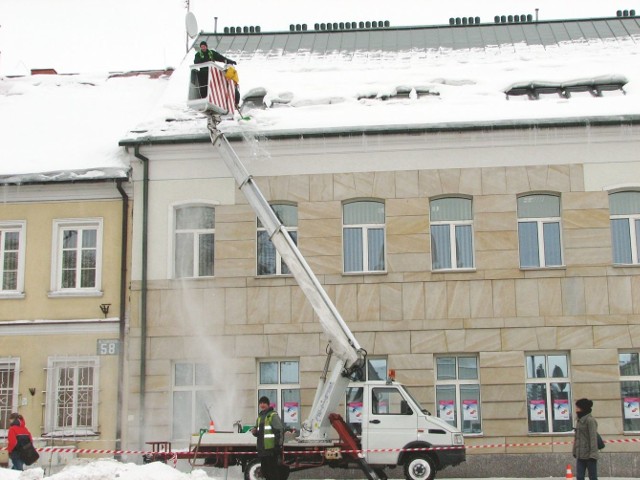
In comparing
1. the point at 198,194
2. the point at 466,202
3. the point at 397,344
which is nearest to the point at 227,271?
the point at 198,194

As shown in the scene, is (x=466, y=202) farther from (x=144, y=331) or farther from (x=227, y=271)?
(x=144, y=331)

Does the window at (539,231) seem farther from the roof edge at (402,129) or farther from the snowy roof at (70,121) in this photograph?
the snowy roof at (70,121)

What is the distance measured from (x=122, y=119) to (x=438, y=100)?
324 inches

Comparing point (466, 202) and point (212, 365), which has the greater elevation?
point (466, 202)

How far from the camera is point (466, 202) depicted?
2011 cm

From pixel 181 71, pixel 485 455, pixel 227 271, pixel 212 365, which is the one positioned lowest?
pixel 485 455

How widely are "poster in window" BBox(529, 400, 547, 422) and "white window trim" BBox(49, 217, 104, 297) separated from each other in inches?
389

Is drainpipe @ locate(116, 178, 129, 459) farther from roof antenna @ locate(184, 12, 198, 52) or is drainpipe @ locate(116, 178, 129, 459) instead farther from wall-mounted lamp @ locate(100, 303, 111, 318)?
roof antenna @ locate(184, 12, 198, 52)

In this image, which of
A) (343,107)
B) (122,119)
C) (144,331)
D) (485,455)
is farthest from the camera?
(122,119)

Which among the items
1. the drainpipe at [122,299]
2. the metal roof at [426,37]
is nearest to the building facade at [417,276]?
the drainpipe at [122,299]

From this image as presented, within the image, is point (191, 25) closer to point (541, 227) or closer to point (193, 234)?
point (193, 234)

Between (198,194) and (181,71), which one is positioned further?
(181,71)

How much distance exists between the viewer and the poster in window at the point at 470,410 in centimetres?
1922

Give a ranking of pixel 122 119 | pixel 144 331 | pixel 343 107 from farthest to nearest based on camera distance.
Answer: pixel 122 119
pixel 343 107
pixel 144 331
